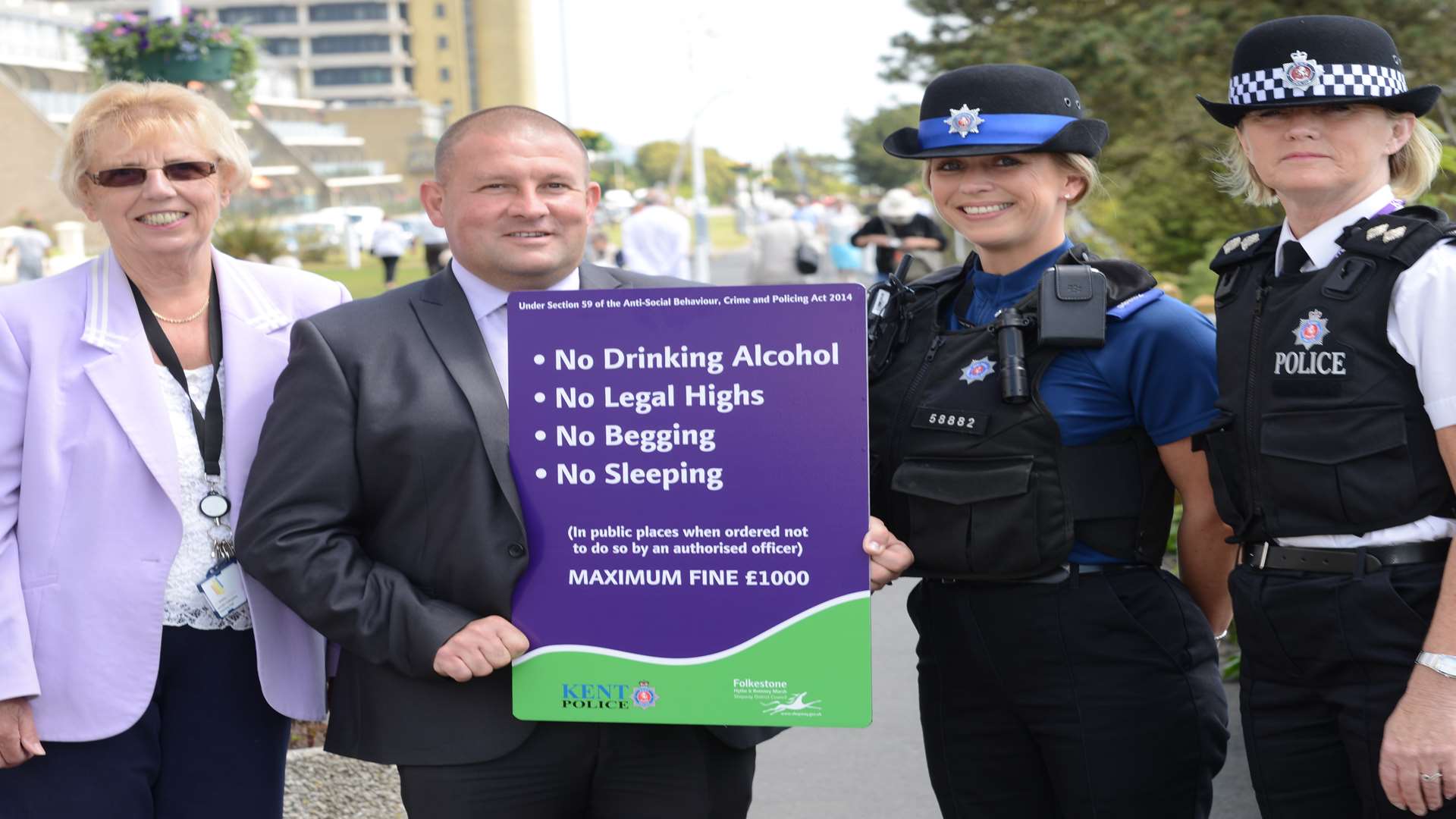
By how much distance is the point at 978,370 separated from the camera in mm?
3162

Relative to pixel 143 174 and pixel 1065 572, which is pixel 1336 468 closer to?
pixel 1065 572

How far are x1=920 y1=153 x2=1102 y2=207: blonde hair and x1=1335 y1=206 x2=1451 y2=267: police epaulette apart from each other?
24.1 inches

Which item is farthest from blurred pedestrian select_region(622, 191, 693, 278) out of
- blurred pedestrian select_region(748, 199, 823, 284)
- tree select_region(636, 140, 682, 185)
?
tree select_region(636, 140, 682, 185)

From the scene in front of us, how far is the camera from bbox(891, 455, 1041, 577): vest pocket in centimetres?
308

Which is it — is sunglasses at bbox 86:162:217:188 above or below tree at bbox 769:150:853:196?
below

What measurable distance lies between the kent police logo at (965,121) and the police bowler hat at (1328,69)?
55 centimetres

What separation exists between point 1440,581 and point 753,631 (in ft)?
4.16

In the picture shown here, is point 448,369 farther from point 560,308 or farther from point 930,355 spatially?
point 930,355

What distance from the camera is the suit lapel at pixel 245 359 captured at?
3.32 meters

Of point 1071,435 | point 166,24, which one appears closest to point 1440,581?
point 1071,435

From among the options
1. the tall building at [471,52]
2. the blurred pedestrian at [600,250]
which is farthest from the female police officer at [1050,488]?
the tall building at [471,52]

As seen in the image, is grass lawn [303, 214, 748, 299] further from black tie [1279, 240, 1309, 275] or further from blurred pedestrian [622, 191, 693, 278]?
black tie [1279, 240, 1309, 275]

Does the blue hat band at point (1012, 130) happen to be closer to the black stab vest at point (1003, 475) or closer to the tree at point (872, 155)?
the black stab vest at point (1003, 475)

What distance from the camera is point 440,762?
Answer: 3027 millimetres
